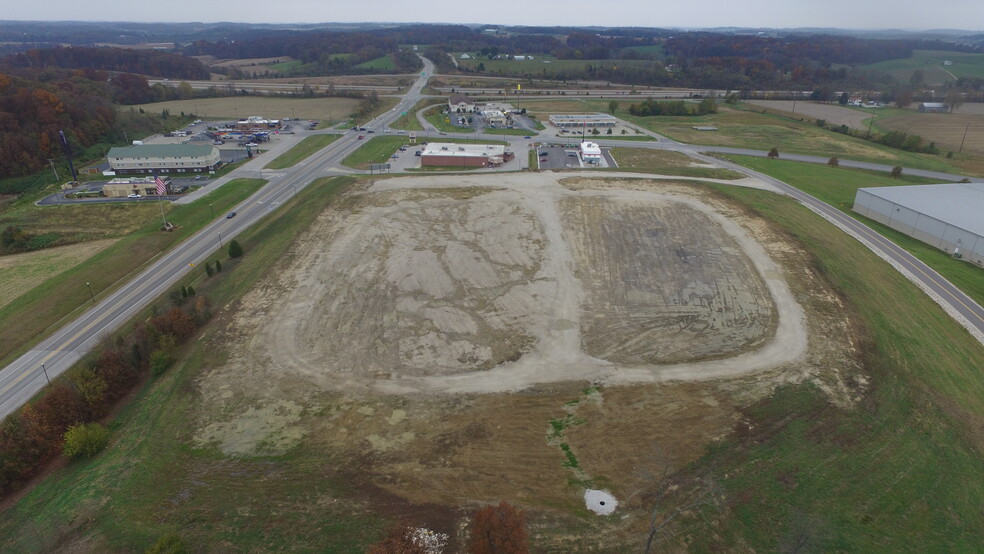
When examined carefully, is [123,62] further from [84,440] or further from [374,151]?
[84,440]

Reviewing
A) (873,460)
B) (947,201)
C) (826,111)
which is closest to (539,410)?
(873,460)

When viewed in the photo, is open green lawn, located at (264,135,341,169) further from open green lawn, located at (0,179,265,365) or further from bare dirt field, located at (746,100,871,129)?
bare dirt field, located at (746,100,871,129)

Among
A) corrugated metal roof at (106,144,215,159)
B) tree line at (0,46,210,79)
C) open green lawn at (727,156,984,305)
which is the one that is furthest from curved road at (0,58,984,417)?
tree line at (0,46,210,79)

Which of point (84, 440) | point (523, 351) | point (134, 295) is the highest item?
point (523, 351)

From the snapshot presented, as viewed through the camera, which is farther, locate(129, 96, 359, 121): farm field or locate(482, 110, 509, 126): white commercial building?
locate(129, 96, 359, 121): farm field

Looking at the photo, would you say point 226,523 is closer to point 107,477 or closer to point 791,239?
point 107,477

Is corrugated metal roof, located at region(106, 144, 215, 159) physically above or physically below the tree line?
below

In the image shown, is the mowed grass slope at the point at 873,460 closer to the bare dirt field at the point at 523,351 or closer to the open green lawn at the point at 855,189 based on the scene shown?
the bare dirt field at the point at 523,351
